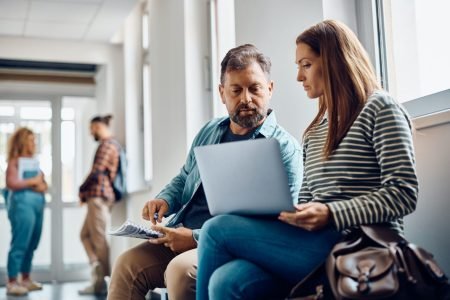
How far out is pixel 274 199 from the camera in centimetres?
147

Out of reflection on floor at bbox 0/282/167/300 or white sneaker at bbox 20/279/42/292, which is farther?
white sneaker at bbox 20/279/42/292

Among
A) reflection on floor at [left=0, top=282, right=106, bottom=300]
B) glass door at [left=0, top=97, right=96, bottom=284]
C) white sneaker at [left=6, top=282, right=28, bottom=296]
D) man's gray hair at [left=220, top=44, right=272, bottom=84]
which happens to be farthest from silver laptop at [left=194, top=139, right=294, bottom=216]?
glass door at [left=0, top=97, right=96, bottom=284]

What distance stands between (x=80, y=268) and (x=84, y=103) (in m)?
1.87

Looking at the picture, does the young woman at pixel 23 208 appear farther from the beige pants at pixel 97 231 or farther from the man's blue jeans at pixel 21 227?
the beige pants at pixel 97 231

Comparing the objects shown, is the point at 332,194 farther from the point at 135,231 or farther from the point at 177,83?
the point at 177,83

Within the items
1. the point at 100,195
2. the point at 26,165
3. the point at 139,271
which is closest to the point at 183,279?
the point at 139,271

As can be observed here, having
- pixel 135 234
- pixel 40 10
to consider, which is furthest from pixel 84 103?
pixel 135 234

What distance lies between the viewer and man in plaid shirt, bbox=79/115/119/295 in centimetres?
546

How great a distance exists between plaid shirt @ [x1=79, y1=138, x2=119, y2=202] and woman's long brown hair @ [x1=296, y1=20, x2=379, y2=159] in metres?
4.06

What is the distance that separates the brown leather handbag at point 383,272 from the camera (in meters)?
1.21

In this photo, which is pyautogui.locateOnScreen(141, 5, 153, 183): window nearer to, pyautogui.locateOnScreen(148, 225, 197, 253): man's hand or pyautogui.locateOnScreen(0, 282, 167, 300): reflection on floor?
pyautogui.locateOnScreen(0, 282, 167, 300): reflection on floor

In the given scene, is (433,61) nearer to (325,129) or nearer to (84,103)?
(325,129)

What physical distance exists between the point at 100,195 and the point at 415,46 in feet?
12.7

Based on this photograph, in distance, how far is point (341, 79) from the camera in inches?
62.4
